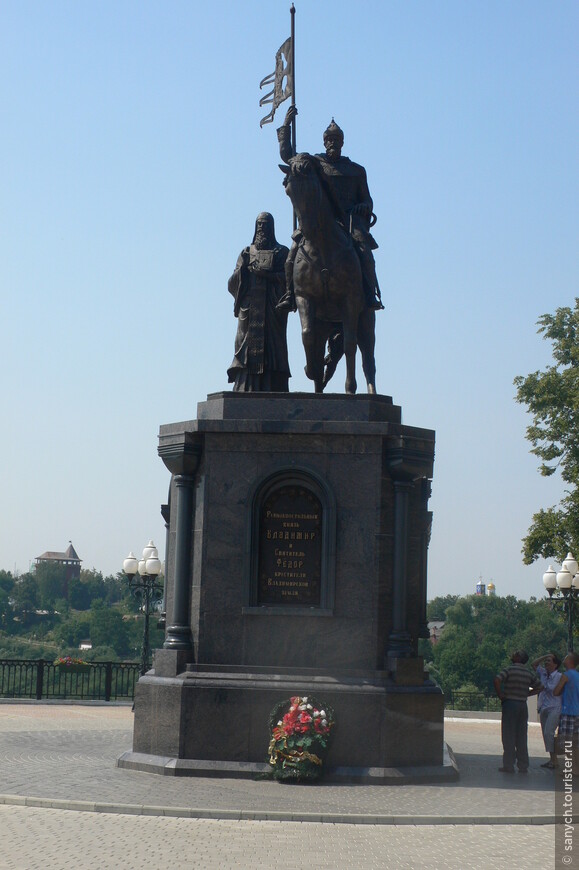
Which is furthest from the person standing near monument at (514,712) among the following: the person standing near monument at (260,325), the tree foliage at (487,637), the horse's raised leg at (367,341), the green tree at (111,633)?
the green tree at (111,633)

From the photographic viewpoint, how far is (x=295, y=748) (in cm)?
1377

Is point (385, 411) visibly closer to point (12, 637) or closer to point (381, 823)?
point (381, 823)

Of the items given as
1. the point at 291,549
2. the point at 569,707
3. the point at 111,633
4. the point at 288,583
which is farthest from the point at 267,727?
the point at 111,633

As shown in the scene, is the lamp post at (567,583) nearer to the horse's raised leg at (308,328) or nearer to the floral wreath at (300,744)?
the horse's raised leg at (308,328)

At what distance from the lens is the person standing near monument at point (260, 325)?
693 inches

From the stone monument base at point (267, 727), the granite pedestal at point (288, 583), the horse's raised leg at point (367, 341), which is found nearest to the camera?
the stone monument base at point (267, 727)

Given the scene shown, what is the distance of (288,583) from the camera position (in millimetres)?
15008

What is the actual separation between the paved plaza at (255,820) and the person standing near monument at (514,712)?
0.29 metres

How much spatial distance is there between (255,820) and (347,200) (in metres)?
8.47

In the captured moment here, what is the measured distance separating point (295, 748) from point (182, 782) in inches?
48.6

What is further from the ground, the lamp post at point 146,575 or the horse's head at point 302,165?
the horse's head at point 302,165

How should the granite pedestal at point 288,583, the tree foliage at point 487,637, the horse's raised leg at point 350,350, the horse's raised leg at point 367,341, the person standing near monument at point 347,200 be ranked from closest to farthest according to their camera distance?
the granite pedestal at point 288,583, the horse's raised leg at point 350,350, the person standing near monument at point 347,200, the horse's raised leg at point 367,341, the tree foliage at point 487,637

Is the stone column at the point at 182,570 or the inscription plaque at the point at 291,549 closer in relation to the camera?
the inscription plaque at the point at 291,549

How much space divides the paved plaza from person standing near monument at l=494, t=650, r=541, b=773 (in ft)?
0.94
